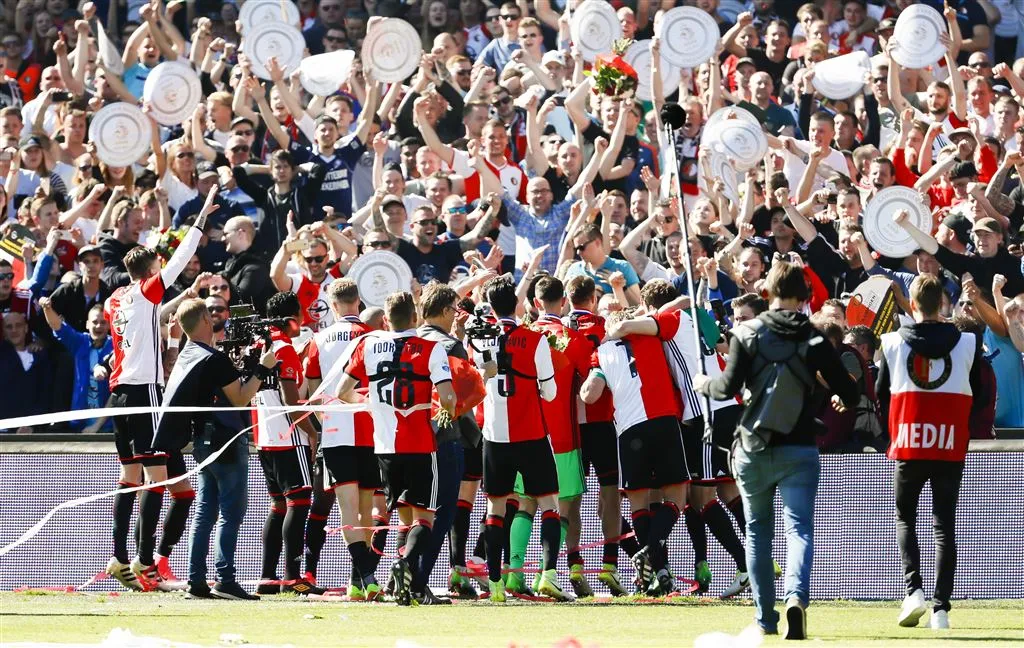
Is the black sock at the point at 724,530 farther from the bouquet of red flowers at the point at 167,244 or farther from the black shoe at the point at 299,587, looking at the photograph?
the bouquet of red flowers at the point at 167,244

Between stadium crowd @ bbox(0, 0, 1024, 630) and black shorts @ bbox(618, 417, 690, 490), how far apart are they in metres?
0.08

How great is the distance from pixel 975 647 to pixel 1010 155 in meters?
7.04

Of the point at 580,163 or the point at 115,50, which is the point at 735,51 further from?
the point at 115,50

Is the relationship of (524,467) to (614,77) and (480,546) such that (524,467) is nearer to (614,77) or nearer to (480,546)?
(480,546)

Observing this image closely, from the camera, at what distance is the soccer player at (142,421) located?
12797 mm

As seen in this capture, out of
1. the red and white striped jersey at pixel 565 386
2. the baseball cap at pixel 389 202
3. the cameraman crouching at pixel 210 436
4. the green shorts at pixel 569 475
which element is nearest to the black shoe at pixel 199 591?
the cameraman crouching at pixel 210 436

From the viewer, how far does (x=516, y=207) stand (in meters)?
16.2

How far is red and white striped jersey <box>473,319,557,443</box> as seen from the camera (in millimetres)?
11969

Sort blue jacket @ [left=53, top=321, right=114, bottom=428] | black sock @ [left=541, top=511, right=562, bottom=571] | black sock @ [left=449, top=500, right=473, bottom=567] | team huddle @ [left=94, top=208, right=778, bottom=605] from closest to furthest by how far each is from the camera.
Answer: team huddle @ [left=94, top=208, right=778, bottom=605]
black sock @ [left=541, top=511, right=562, bottom=571]
black sock @ [left=449, top=500, right=473, bottom=567]
blue jacket @ [left=53, top=321, right=114, bottom=428]

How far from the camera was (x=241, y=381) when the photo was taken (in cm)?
1229

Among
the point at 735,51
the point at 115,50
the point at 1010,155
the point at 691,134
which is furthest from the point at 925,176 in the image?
the point at 115,50

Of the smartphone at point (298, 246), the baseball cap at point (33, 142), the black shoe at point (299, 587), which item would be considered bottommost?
the black shoe at point (299, 587)

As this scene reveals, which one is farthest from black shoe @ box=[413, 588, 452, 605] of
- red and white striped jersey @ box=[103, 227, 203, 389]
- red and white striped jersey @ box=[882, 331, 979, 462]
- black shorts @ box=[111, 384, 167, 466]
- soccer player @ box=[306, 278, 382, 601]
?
red and white striped jersey @ box=[882, 331, 979, 462]

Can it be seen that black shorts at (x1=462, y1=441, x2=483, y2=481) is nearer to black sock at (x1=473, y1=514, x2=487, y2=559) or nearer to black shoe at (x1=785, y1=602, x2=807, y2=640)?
black sock at (x1=473, y1=514, x2=487, y2=559)
